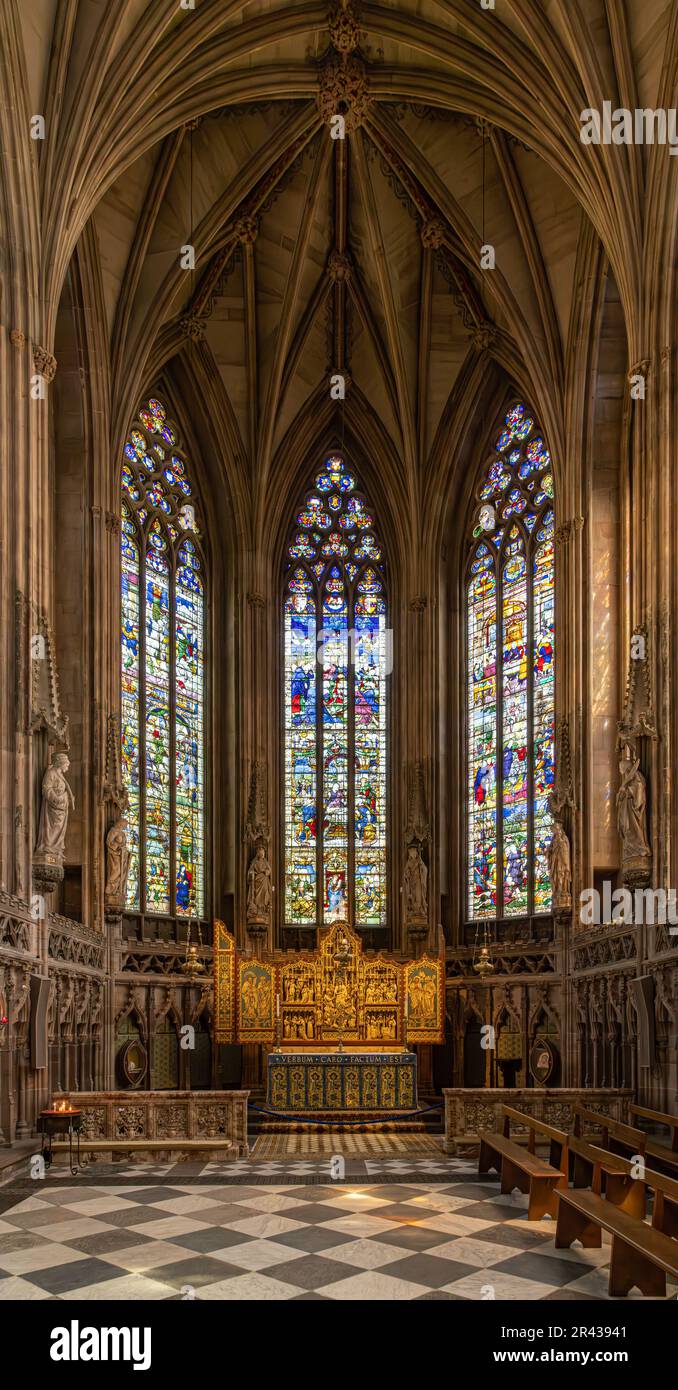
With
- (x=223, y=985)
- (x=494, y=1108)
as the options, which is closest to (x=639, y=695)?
(x=494, y=1108)

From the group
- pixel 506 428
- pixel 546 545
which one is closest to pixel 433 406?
pixel 506 428

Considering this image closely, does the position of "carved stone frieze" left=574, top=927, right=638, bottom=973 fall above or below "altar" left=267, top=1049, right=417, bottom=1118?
above

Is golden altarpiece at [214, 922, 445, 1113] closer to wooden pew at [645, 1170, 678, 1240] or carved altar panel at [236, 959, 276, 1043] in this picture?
carved altar panel at [236, 959, 276, 1043]

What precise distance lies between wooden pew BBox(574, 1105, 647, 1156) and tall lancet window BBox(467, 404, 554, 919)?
11143 millimetres

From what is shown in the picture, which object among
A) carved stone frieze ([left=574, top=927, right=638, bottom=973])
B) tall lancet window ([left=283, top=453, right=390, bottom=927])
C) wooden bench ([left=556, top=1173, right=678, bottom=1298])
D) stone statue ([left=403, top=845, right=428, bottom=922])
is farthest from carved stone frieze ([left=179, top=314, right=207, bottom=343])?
wooden bench ([left=556, top=1173, right=678, bottom=1298])

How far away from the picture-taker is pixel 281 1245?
933 centimetres

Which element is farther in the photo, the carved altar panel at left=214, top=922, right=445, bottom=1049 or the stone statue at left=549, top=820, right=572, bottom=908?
the stone statue at left=549, top=820, right=572, bottom=908

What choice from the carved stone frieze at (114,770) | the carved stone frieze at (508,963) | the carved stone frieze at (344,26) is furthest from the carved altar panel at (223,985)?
the carved stone frieze at (344,26)

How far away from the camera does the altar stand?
20594mm

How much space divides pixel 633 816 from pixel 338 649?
1380 cm

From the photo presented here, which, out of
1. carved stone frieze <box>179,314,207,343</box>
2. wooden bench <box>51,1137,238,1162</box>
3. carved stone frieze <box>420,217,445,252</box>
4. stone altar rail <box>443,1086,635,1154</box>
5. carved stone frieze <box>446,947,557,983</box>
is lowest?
wooden bench <box>51,1137,238,1162</box>

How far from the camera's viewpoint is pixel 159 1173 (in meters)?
13.5

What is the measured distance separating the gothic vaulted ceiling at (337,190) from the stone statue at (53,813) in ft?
20.7
